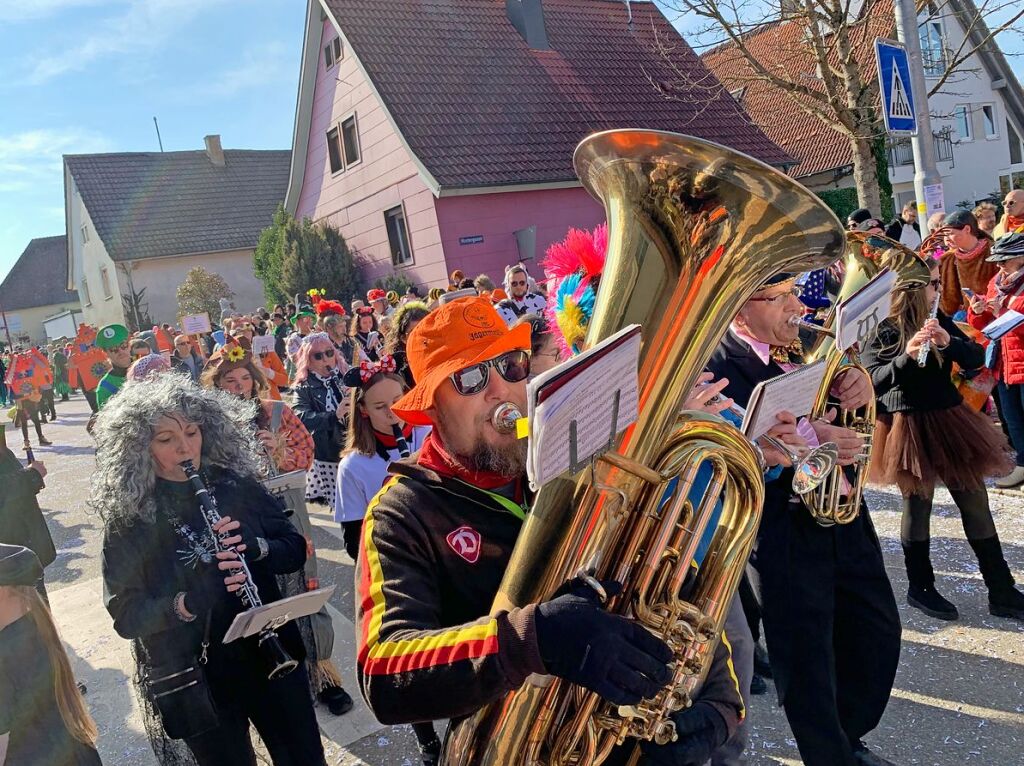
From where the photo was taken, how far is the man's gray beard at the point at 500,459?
1.74 m

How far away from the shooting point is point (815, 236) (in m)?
1.78

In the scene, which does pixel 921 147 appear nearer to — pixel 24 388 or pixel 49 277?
pixel 24 388

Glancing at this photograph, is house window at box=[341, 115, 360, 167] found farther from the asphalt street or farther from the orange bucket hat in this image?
the orange bucket hat

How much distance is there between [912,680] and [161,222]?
29728 mm

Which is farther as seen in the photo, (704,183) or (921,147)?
(921,147)

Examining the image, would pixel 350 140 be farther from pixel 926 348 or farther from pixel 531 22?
pixel 926 348

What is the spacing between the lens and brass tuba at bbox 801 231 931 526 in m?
2.47

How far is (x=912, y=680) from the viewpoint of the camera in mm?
3367

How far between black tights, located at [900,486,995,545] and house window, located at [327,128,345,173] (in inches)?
684

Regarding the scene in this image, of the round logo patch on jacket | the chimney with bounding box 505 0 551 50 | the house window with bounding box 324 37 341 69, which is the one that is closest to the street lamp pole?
the round logo patch on jacket

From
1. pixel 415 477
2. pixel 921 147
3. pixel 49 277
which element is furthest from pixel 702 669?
pixel 49 277

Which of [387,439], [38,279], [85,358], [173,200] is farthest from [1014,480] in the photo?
[38,279]

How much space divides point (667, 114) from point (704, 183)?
17720 millimetres

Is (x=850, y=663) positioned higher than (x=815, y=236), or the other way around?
(x=815, y=236)
